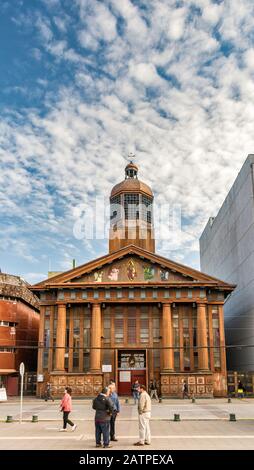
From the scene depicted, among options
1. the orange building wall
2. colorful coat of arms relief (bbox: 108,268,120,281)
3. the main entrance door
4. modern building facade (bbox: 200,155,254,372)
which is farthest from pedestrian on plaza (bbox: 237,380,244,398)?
the orange building wall

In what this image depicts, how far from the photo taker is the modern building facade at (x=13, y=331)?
5094 centimetres

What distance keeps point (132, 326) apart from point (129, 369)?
4163 millimetres

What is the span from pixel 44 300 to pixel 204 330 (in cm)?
1657

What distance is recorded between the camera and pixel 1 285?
51.8 metres

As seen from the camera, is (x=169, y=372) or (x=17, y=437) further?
(x=169, y=372)

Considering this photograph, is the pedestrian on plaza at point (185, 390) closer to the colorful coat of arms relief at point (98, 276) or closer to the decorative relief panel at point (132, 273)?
the decorative relief panel at point (132, 273)

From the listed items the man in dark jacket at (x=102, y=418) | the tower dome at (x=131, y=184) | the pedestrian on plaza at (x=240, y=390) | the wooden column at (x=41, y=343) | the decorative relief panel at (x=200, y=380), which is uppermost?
the tower dome at (x=131, y=184)

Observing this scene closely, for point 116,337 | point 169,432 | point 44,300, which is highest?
point 44,300

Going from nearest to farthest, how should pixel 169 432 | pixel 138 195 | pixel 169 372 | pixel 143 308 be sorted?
1. pixel 169 432
2. pixel 169 372
3. pixel 143 308
4. pixel 138 195

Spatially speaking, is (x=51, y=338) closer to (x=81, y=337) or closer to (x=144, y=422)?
(x=81, y=337)

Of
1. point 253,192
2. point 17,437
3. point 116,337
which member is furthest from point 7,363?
point 17,437

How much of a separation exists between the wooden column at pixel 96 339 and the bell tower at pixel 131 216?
12.5 metres

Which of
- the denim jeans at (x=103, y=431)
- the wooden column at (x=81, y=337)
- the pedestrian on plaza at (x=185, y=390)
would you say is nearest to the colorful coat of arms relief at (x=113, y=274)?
the wooden column at (x=81, y=337)
